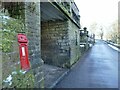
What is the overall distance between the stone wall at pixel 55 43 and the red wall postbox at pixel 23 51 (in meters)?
7.73

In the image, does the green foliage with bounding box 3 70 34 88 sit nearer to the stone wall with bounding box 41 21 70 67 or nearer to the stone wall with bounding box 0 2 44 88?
the stone wall with bounding box 0 2 44 88

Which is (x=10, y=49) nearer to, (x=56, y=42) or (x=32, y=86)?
(x=32, y=86)

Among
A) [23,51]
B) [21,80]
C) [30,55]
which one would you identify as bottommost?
[21,80]

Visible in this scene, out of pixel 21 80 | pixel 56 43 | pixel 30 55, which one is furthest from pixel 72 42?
pixel 21 80

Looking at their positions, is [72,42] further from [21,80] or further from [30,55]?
[21,80]

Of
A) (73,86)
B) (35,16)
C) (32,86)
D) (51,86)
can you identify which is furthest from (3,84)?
(73,86)

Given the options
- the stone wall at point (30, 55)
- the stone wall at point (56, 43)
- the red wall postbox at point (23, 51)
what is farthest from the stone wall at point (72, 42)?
the red wall postbox at point (23, 51)

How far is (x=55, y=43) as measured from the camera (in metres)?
13.1

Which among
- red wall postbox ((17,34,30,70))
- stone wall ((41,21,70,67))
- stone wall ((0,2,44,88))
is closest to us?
stone wall ((0,2,44,88))

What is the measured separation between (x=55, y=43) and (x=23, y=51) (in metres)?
8.00

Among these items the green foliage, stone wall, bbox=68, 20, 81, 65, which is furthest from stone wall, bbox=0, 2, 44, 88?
stone wall, bbox=68, 20, 81, 65

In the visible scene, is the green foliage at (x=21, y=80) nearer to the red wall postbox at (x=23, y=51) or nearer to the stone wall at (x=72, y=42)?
the red wall postbox at (x=23, y=51)

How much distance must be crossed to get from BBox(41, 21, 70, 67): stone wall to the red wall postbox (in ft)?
25.3

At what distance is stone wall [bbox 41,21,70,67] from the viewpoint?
42.5ft
